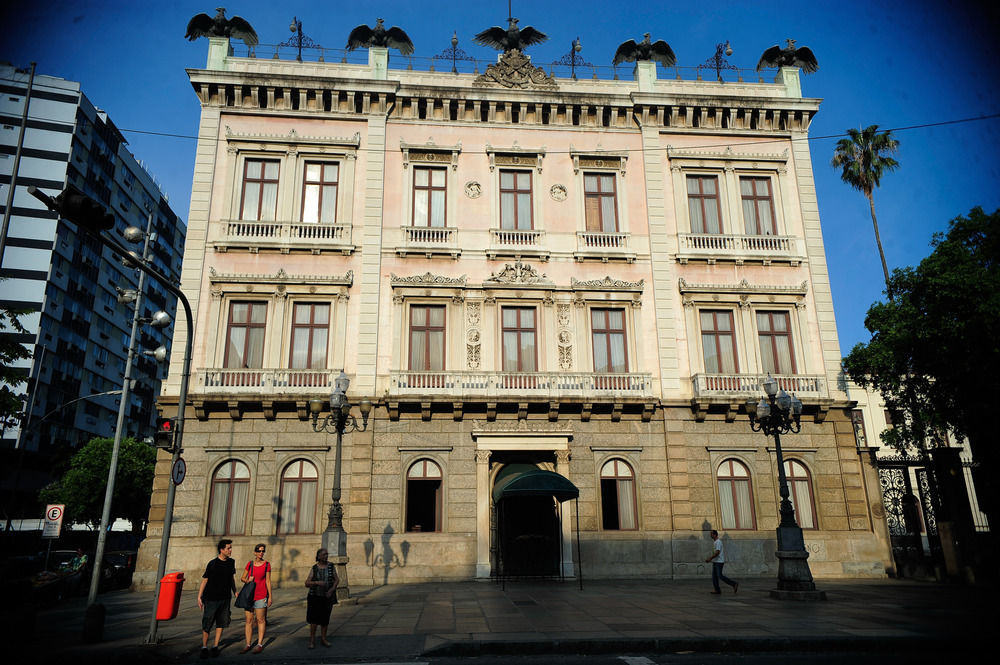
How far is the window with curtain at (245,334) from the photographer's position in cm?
2269

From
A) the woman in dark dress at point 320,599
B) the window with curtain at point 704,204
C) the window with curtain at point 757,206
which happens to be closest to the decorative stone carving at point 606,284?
the window with curtain at point 704,204

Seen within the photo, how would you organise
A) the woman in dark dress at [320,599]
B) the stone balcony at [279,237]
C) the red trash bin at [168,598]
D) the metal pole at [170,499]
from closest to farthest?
the woman in dark dress at [320,599] → the metal pole at [170,499] → the red trash bin at [168,598] → the stone balcony at [279,237]

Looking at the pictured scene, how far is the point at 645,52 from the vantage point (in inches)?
1069

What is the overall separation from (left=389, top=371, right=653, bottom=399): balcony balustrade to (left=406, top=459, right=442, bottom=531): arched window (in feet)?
8.65

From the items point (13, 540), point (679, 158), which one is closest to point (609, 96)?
point (679, 158)

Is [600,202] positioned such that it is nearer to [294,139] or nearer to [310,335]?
[294,139]

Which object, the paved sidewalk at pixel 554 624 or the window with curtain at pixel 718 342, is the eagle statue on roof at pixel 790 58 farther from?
the paved sidewalk at pixel 554 624

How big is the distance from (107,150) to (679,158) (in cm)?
6541

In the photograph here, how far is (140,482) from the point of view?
4731 centimetres

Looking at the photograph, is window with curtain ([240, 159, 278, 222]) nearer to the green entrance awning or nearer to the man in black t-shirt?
the green entrance awning

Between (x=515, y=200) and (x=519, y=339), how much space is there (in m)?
5.89

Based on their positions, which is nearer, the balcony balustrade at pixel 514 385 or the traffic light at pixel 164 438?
the traffic light at pixel 164 438

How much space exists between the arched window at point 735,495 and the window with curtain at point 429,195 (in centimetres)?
1426

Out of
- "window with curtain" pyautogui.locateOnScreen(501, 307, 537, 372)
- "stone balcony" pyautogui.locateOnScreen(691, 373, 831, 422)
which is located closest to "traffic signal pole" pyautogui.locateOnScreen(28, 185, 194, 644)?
"window with curtain" pyautogui.locateOnScreen(501, 307, 537, 372)
